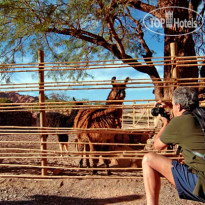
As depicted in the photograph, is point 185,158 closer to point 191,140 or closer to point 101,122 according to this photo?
point 191,140

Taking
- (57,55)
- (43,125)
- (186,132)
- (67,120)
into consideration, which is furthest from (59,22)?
(186,132)

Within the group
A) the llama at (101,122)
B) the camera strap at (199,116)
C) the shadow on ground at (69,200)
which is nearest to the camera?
the camera strap at (199,116)

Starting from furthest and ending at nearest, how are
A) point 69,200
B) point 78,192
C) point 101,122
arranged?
point 101,122 < point 78,192 < point 69,200

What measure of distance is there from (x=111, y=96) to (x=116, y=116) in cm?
41

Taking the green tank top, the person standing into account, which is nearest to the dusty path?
the person standing

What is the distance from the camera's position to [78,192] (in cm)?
333

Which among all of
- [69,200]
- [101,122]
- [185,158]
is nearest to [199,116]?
[185,158]

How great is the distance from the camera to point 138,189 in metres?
3.40

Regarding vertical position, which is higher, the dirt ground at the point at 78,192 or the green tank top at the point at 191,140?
the green tank top at the point at 191,140

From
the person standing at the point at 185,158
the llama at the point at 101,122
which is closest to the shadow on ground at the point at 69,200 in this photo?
the llama at the point at 101,122

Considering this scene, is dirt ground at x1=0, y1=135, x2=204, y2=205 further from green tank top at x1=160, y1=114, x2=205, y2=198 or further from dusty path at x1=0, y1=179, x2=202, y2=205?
green tank top at x1=160, y1=114, x2=205, y2=198

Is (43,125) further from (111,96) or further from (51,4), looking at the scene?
(51,4)

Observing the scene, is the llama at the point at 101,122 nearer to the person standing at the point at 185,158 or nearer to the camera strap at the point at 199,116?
the person standing at the point at 185,158

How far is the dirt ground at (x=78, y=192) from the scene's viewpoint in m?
3.04
